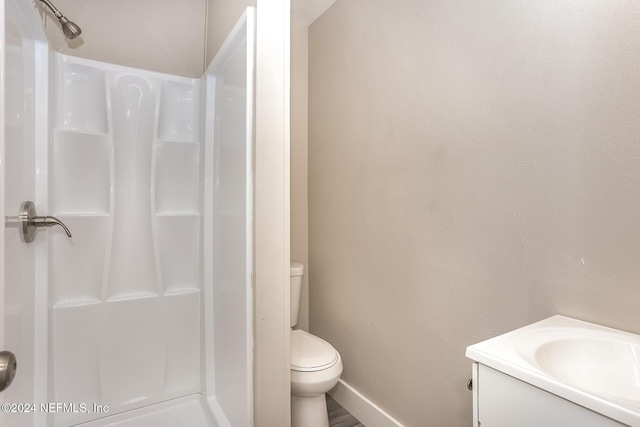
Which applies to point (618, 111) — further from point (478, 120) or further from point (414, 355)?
point (414, 355)

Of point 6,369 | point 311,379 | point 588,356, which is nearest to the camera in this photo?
point 6,369

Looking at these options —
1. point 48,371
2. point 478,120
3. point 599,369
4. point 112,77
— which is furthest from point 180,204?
point 599,369

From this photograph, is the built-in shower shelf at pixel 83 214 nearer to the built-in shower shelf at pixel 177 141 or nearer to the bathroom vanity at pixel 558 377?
the built-in shower shelf at pixel 177 141

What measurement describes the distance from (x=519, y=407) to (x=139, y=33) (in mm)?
2419

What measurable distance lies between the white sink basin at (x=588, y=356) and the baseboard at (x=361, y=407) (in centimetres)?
102

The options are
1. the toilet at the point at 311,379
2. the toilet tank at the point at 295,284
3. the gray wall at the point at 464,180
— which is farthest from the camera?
the toilet tank at the point at 295,284

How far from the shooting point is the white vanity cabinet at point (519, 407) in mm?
631

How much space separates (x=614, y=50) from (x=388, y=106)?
901mm

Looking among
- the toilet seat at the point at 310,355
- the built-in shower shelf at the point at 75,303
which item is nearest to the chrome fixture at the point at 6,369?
the toilet seat at the point at 310,355

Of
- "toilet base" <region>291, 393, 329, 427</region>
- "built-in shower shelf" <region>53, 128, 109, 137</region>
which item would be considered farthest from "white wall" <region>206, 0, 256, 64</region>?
"toilet base" <region>291, 393, 329, 427</region>

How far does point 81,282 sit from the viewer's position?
5.65ft

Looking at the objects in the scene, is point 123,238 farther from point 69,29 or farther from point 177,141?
point 69,29

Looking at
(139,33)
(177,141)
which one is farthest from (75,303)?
(139,33)

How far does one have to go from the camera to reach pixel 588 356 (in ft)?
2.81
